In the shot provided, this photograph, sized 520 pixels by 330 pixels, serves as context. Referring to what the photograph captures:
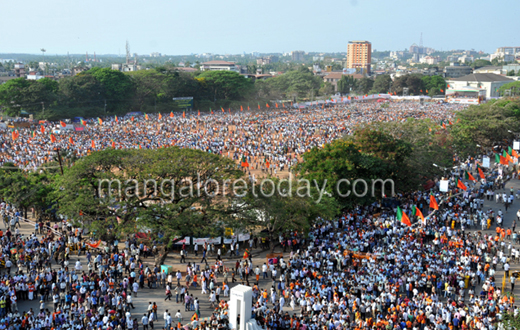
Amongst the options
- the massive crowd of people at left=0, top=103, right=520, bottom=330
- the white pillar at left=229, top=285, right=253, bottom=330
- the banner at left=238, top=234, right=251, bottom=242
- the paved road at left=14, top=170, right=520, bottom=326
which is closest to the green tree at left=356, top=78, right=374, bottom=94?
the massive crowd of people at left=0, top=103, right=520, bottom=330

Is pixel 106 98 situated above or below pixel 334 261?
above

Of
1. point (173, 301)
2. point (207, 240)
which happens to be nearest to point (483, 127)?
point (207, 240)

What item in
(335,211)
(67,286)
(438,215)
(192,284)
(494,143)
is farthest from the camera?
(494,143)

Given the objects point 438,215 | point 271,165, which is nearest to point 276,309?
point 438,215

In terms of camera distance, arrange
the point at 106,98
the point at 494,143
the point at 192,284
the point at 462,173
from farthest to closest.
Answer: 1. the point at 106,98
2. the point at 494,143
3. the point at 462,173
4. the point at 192,284

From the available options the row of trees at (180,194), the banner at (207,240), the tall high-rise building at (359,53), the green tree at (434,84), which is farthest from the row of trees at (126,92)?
the tall high-rise building at (359,53)

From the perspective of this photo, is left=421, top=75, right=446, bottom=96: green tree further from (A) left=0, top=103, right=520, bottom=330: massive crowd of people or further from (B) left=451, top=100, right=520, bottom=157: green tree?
(A) left=0, top=103, right=520, bottom=330: massive crowd of people

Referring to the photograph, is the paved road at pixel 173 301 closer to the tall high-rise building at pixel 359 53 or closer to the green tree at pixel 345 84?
the green tree at pixel 345 84

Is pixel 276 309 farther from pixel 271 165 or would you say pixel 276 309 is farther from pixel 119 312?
pixel 271 165
